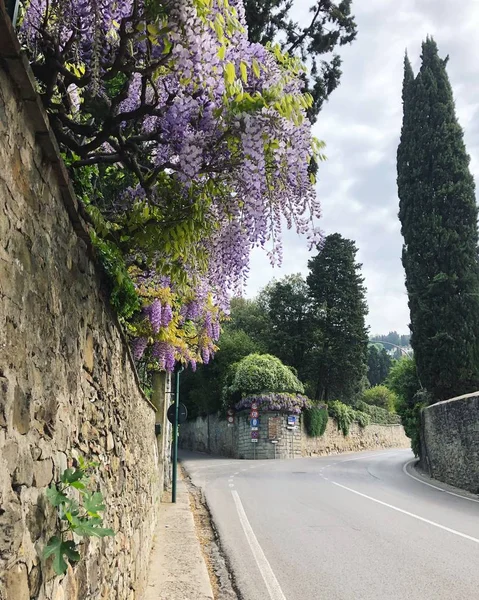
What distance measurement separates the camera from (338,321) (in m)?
42.4

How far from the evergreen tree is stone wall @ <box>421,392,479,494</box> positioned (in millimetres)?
20039

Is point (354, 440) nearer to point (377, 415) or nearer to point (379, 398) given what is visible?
point (377, 415)

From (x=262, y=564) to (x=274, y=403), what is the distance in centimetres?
2513

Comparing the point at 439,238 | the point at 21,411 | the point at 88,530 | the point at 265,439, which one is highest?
the point at 439,238

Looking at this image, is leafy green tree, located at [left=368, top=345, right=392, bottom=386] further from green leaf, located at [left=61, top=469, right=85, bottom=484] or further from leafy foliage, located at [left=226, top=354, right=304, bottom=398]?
green leaf, located at [left=61, top=469, right=85, bottom=484]

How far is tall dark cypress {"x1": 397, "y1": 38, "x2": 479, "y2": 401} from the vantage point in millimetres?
22953

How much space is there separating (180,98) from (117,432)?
253 centimetres

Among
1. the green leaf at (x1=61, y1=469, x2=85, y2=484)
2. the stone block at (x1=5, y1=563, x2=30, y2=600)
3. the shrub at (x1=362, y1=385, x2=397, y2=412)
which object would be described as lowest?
the stone block at (x1=5, y1=563, x2=30, y2=600)

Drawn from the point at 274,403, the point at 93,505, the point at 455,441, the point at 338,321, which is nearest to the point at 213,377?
the point at 274,403

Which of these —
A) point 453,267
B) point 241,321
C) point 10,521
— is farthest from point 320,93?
point 241,321

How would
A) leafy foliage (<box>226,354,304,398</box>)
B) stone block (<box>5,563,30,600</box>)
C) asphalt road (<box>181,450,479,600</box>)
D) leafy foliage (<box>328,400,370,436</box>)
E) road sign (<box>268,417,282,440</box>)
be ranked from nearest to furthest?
stone block (<box>5,563,30,600</box>) < asphalt road (<box>181,450,479,600</box>) < road sign (<box>268,417,282,440</box>) < leafy foliage (<box>226,354,304,398</box>) < leafy foliage (<box>328,400,370,436</box>)

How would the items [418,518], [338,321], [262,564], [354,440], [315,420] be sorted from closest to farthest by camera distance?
1. [262,564]
2. [418,518]
3. [315,420]
4. [354,440]
5. [338,321]

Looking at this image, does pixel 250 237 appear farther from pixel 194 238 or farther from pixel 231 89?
pixel 231 89

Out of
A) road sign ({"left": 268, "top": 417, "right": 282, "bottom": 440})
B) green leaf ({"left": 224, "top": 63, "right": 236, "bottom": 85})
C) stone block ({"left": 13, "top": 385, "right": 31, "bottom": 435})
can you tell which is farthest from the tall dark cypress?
stone block ({"left": 13, "top": 385, "right": 31, "bottom": 435})
